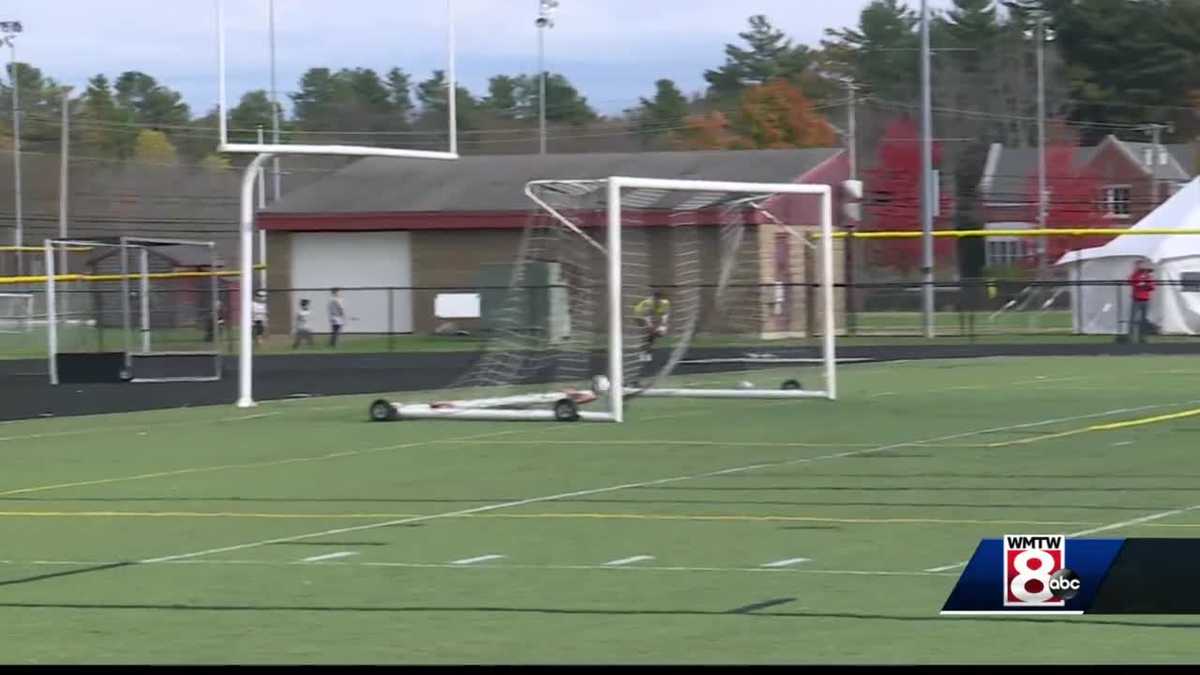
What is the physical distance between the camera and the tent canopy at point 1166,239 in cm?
4084

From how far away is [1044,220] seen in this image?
2653 inches

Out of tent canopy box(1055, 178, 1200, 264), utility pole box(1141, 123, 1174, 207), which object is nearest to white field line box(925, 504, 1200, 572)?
tent canopy box(1055, 178, 1200, 264)

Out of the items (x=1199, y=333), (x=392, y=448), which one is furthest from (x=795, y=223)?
(x=392, y=448)

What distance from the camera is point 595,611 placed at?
8.63 m

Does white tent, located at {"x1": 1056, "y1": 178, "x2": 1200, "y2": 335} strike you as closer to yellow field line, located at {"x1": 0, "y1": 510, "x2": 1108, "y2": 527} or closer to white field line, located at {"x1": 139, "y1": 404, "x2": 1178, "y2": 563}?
white field line, located at {"x1": 139, "y1": 404, "x2": 1178, "y2": 563}

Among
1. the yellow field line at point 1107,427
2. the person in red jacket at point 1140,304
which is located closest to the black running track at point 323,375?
the person in red jacket at point 1140,304

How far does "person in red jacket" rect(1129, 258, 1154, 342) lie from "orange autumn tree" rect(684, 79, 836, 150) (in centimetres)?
3379

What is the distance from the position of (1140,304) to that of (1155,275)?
11.8ft

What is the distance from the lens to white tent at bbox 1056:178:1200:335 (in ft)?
128

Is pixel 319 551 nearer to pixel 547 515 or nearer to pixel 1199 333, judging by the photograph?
pixel 547 515

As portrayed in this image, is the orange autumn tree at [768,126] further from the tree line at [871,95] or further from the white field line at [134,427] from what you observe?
the white field line at [134,427]

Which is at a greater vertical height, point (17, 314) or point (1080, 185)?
point (1080, 185)

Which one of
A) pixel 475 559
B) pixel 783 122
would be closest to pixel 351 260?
pixel 783 122

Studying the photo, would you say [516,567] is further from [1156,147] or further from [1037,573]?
[1156,147]
